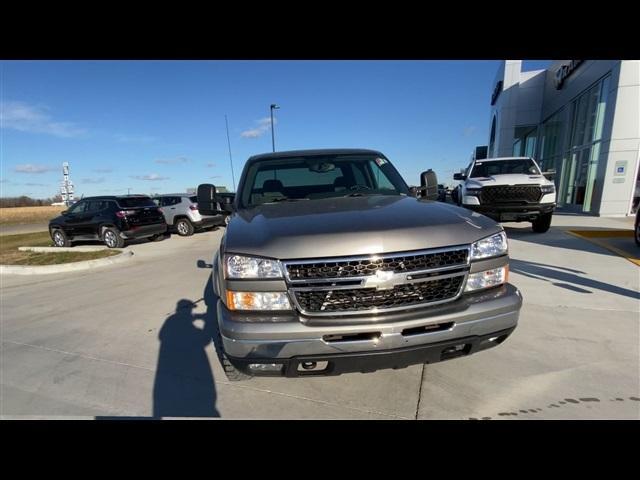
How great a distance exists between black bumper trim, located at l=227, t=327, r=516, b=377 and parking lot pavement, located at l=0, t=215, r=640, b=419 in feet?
2.00

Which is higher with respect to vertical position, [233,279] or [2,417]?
[233,279]

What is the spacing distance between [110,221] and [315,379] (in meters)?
9.94

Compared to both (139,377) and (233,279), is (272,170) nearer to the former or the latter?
A: (233,279)

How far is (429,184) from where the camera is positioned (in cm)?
345

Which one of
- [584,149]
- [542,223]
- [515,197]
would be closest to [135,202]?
[515,197]

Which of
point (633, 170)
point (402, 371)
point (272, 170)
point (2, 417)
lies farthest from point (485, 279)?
point (633, 170)

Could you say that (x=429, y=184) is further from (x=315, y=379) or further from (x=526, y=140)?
(x=526, y=140)

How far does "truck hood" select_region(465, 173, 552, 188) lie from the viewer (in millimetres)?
7934

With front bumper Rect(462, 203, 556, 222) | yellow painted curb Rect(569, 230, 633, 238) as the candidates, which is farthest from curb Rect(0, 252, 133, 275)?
yellow painted curb Rect(569, 230, 633, 238)

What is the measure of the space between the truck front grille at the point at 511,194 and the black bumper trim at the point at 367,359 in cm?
730

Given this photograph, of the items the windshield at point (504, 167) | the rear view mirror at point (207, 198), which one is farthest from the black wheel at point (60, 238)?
the windshield at point (504, 167)

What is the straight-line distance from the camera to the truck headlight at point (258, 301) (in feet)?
5.79
